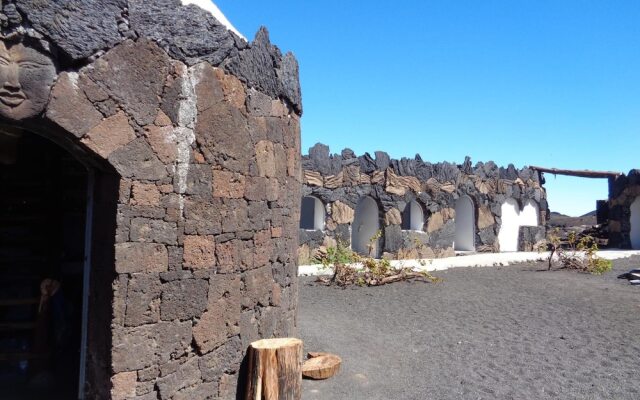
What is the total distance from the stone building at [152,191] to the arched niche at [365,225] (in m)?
9.08

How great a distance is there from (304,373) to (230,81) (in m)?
2.81

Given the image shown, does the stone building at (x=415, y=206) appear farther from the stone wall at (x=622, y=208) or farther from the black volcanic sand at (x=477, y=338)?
the black volcanic sand at (x=477, y=338)

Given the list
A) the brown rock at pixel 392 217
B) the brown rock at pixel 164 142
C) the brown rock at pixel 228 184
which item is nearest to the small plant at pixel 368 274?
the brown rock at pixel 392 217

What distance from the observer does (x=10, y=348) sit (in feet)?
15.4

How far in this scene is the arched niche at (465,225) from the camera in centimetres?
1652

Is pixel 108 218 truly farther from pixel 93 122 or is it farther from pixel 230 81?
pixel 230 81

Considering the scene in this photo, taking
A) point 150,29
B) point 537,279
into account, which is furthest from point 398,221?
point 150,29

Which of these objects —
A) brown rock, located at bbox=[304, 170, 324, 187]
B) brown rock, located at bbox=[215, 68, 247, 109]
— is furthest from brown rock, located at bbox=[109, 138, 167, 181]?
brown rock, located at bbox=[304, 170, 324, 187]

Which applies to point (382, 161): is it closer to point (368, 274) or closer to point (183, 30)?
point (368, 274)

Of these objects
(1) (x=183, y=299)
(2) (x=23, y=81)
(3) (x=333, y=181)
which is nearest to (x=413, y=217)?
(3) (x=333, y=181)

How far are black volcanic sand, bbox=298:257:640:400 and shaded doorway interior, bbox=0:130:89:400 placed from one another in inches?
94.9

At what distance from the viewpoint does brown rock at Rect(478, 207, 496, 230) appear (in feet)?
53.6

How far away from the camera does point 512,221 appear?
17781 mm

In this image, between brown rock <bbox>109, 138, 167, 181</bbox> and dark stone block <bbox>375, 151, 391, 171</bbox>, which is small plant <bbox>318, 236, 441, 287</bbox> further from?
brown rock <bbox>109, 138, 167, 181</bbox>
